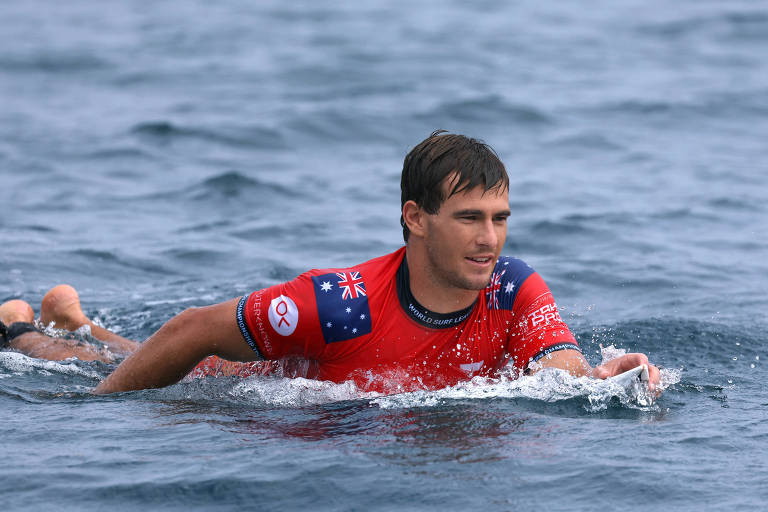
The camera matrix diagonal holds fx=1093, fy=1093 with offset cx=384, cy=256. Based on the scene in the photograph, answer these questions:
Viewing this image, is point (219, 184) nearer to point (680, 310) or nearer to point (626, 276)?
point (626, 276)

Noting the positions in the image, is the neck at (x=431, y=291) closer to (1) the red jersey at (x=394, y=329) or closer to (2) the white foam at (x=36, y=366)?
(1) the red jersey at (x=394, y=329)

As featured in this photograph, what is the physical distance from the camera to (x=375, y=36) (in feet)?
86.5

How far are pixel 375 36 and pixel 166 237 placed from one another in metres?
14.3

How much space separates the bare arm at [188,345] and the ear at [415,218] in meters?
1.13

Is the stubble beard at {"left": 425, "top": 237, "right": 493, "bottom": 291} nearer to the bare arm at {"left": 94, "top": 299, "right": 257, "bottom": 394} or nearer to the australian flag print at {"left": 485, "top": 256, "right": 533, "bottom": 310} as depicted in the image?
the australian flag print at {"left": 485, "top": 256, "right": 533, "bottom": 310}

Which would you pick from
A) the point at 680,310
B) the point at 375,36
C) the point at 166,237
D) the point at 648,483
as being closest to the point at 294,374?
the point at 648,483

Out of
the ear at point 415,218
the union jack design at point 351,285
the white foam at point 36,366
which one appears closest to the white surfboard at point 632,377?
the ear at point 415,218

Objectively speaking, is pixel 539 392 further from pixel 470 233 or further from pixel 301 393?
pixel 301 393

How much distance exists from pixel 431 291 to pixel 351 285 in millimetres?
479

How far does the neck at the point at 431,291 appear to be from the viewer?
21.3ft

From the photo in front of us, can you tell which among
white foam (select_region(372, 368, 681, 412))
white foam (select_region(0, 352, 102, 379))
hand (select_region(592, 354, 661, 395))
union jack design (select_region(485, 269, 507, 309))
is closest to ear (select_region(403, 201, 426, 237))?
union jack design (select_region(485, 269, 507, 309))

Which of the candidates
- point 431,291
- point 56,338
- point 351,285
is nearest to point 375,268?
point 351,285

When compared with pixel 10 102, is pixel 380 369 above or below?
below

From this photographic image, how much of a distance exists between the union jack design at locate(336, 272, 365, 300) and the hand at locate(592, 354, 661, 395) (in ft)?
4.77
